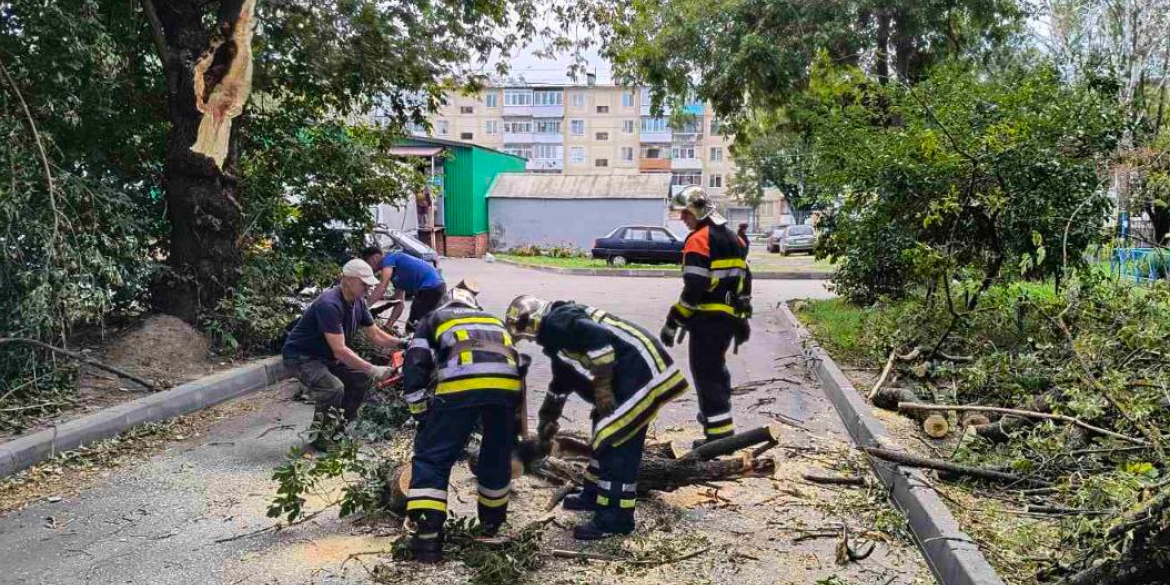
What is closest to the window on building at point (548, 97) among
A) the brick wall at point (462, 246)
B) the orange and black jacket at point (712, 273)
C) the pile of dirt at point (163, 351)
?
the brick wall at point (462, 246)

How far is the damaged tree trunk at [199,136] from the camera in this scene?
905cm

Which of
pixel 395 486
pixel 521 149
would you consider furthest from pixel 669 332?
pixel 521 149

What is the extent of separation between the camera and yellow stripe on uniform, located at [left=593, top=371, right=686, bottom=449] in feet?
15.1

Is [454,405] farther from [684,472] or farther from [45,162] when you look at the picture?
[45,162]

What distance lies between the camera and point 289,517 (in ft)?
15.1

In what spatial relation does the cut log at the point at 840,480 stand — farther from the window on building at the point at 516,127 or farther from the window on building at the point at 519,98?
the window on building at the point at 516,127

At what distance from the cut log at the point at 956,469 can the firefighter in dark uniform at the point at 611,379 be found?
61.0 inches

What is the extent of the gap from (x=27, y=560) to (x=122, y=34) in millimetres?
6942

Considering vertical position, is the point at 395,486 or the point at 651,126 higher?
the point at 651,126

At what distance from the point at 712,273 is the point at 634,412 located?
6.27ft

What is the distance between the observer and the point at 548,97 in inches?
2837

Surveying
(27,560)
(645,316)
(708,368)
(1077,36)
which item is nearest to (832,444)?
(708,368)

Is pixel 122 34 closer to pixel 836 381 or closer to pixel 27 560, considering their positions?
pixel 27 560

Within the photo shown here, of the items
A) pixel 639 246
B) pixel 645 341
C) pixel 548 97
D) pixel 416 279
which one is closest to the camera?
pixel 645 341
